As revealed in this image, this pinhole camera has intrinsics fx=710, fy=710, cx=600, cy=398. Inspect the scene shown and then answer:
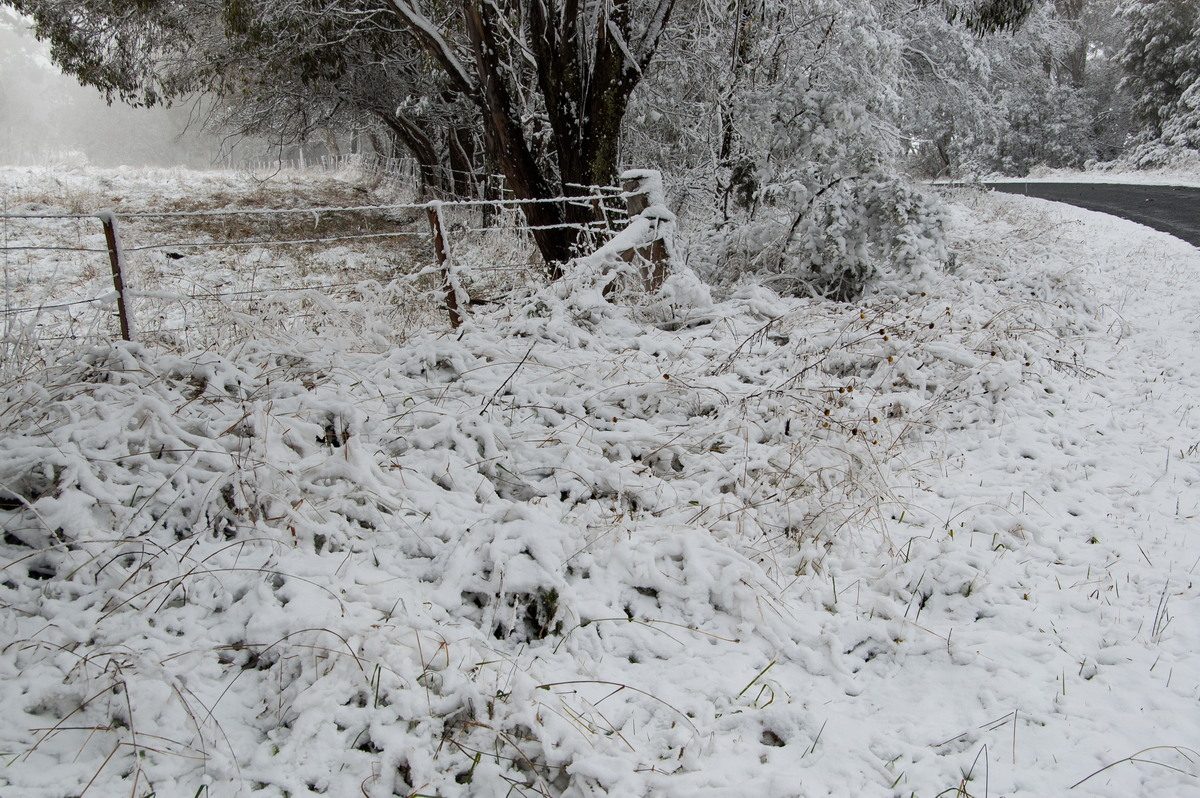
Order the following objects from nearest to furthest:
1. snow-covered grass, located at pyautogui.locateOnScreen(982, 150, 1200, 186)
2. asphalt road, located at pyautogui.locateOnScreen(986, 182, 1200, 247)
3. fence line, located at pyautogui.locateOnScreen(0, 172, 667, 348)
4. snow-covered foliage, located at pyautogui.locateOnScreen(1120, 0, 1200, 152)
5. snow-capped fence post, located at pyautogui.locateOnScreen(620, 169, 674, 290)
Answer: fence line, located at pyautogui.locateOnScreen(0, 172, 667, 348) < snow-capped fence post, located at pyautogui.locateOnScreen(620, 169, 674, 290) < asphalt road, located at pyautogui.locateOnScreen(986, 182, 1200, 247) < snow-covered grass, located at pyautogui.locateOnScreen(982, 150, 1200, 186) < snow-covered foliage, located at pyautogui.locateOnScreen(1120, 0, 1200, 152)

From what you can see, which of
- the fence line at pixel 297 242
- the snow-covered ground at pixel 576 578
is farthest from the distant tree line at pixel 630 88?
the snow-covered ground at pixel 576 578

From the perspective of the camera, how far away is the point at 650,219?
566 cm

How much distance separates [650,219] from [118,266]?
367 cm

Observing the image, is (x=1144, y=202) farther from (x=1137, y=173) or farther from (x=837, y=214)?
(x=837, y=214)

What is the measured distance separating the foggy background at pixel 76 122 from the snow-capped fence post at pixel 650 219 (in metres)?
47.5

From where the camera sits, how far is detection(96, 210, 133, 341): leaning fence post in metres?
4.34

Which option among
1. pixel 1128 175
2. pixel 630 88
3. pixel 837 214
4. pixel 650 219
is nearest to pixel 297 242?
pixel 650 219

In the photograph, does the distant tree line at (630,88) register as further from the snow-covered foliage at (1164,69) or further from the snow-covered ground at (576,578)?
the snow-covered foliage at (1164,69)

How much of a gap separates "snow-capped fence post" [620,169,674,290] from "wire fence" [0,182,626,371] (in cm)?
15

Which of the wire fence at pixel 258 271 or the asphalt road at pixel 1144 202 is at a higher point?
the asphalt road at pixel 1144 202

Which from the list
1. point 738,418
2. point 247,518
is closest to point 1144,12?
point 738,418

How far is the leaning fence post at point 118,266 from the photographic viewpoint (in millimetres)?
4336

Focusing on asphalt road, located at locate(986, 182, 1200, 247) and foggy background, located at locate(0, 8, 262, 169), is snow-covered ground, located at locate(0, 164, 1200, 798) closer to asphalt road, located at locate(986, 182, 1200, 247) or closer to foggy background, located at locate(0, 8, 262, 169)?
asphalt road, located at locate(986, 182, 1200, 247)

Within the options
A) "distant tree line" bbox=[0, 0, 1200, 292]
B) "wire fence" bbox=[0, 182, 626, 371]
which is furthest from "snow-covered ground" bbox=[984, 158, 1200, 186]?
"wire fence" bbox=[0, 182, 626, 371]
